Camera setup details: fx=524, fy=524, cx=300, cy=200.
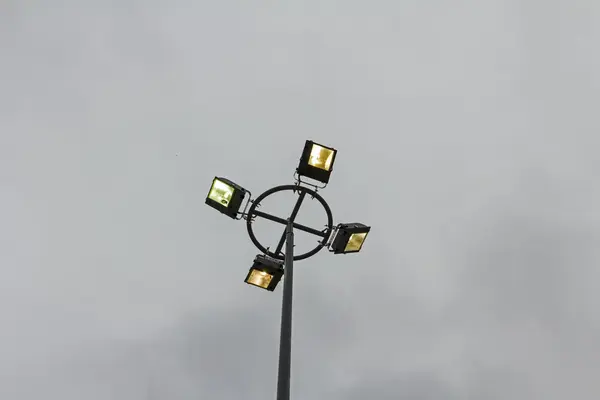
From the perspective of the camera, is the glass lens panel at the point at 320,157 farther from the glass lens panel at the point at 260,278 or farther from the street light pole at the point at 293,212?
the glass lens panel at the point at 260,278

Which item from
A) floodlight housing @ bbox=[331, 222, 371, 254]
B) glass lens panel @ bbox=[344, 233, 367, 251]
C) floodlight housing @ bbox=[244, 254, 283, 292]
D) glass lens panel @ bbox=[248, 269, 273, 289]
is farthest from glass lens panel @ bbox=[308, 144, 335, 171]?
glass lens panel @ bbox=[248, 269, 273, 289]

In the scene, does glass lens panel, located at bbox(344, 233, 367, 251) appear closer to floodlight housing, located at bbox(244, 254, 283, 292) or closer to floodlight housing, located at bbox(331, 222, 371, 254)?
floodlight housing, located at bbox(331, 222, 371, 254)

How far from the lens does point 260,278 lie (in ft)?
26.7

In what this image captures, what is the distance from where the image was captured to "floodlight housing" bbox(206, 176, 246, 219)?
8094 millimetres

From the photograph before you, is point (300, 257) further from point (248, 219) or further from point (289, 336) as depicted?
point (289, 336)

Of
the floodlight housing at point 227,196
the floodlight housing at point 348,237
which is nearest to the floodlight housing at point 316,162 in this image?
the floodlight housing at point 348,237

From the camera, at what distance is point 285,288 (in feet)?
20.3

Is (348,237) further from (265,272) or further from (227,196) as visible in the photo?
(227,196)

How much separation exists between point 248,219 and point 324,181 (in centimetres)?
130

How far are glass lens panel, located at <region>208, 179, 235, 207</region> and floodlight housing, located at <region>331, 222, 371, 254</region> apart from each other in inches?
70.0

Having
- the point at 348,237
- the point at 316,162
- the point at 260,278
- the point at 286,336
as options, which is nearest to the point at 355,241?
the point at 348,237

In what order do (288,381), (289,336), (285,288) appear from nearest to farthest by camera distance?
(288,381), (289,336), (285,288)

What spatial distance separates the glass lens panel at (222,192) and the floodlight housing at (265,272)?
101cm

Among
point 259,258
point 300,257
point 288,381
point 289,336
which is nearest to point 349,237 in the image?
point 300,257
